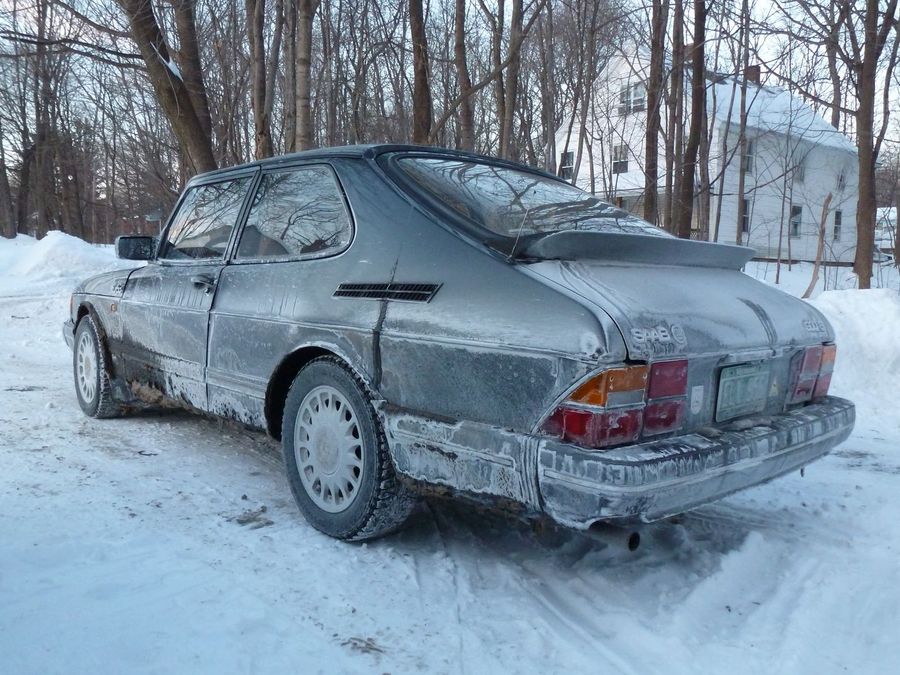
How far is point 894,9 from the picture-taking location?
11.1 m

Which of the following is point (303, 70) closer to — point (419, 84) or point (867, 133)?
point (419, 84)

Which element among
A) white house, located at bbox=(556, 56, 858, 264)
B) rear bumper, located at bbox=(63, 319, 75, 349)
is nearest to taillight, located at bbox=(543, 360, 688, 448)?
rear bumper, located at bbox=(63, 319, 75, 349)

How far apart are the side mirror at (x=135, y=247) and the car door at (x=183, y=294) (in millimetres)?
131

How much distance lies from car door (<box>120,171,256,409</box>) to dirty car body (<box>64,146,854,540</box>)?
48 millimetres

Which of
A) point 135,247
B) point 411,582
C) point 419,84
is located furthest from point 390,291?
point 419,84

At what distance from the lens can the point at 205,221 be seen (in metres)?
4.28

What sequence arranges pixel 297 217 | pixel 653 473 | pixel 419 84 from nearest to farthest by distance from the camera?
1. pixel 653 473
2. pixel 297 217
3. pixel 419 84

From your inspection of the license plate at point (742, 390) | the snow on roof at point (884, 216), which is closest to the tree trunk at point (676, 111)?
the license plate at point (742, 390)

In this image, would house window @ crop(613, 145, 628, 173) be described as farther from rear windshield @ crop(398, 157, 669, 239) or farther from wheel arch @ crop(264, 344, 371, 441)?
wheel arch @ crop(264, 344, 371, 441)

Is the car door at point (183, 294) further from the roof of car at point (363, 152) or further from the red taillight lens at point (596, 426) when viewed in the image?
the red taillight lens at point (596, 426)

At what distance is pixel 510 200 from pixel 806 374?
58.0 inches

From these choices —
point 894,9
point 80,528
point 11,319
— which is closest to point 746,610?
point 80,528

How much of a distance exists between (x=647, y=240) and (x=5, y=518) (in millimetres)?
2944

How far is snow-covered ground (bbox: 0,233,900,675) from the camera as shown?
2.27 metres
